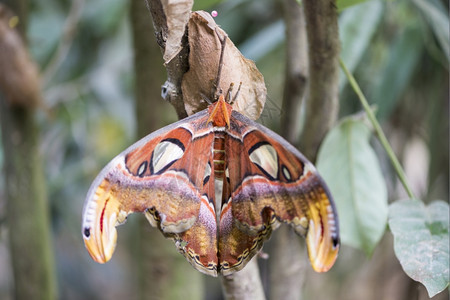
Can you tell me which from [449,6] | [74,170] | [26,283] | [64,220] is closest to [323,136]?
[449,6]

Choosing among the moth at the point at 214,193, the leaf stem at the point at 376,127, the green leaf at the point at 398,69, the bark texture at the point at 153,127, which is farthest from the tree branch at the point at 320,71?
the green leaf at the point at 398,69

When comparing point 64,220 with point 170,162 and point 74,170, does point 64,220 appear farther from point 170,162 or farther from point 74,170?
point 170,162

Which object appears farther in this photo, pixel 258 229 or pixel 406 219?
pixel 406 219

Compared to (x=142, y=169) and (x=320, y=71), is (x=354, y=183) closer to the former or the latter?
(x=320, y=71)

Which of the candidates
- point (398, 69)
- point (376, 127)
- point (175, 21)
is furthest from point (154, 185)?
point (398, 69)

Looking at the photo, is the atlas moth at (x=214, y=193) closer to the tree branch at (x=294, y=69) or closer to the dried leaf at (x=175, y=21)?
the dried leaf at (x=175, y=21)

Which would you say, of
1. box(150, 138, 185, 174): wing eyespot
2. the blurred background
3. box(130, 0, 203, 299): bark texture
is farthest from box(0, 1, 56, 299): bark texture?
box(150, 138, 185, 174): wing eyespot

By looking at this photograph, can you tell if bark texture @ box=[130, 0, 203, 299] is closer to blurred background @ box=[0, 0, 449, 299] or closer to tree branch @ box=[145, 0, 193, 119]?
blurred background @ box=[0, 0, 449, 299]
